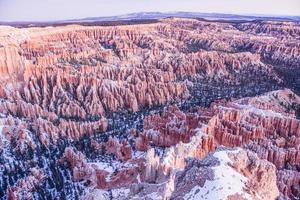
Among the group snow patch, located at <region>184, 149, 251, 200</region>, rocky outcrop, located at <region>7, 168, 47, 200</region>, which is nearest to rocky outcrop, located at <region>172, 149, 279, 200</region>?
snow patch, located at <region>184, 149, 251, 200</region>

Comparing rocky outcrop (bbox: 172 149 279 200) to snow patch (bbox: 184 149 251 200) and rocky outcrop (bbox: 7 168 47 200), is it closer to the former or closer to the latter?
snow patch (bbox: 184 149 251 200)

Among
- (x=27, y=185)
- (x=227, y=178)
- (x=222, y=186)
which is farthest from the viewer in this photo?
(x=27, y=185)

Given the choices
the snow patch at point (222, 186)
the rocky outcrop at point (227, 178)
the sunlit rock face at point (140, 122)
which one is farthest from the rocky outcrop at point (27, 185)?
the snow patch at point (222, 186)

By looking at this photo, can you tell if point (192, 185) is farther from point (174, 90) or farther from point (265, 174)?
point (174, 90)

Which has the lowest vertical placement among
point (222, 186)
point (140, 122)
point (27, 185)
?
point (140, 122)

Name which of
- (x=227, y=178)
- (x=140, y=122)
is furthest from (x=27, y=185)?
(x=140, y=122)

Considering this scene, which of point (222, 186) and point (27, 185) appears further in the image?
point (27, 185)

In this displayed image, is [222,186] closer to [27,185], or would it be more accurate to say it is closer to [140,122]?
[27,185]

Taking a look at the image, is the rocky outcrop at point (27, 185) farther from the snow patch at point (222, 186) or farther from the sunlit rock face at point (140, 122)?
the snow patch at point (222, 186)

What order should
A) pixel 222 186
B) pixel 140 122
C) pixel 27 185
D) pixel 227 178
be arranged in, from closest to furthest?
pixel 222 186 < pixel 227 178 < pixel 27 185 < pixel 140 122
